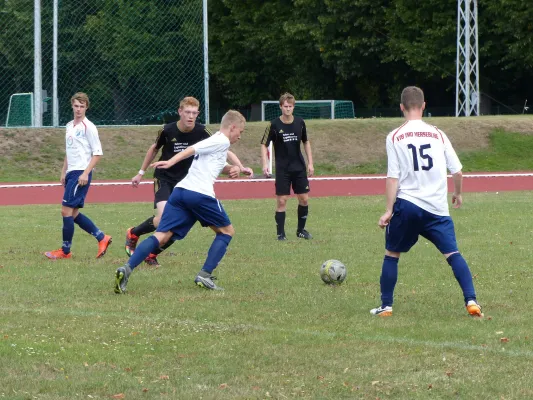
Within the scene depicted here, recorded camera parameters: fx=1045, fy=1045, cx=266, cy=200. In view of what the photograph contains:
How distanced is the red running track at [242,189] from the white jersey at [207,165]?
1315 centimetres

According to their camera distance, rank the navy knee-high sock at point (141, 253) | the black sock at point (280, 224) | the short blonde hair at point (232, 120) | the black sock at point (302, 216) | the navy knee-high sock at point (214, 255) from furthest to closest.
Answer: the black sock at point (302, 216)
the black sock at point (280, 224)
the navy knee-high sock at point (214, 255)
the short blonde hair at point (232, 120)
the navy knee-high sock at point (141, 253)

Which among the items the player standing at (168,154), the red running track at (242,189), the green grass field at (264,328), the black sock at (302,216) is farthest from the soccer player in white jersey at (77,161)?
the red running track at (242,189)

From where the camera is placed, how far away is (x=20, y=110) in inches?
1185

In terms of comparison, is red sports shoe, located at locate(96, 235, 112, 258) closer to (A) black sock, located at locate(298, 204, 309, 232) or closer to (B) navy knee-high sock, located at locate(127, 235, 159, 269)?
(B) navy knee-high sock, located at locate(127, 235, 159, 269)

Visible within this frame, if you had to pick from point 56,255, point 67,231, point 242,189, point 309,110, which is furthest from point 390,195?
point 309,110

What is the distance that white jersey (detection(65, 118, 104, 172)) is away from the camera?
12.1 m

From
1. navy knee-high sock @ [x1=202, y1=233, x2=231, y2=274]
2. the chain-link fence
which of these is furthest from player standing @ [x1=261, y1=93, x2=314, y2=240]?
the chain-link fence

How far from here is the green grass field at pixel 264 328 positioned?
239 inches

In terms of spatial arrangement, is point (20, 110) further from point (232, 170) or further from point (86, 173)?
point (232, 170)

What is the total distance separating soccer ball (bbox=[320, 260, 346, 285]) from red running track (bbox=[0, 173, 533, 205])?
13.2 metres

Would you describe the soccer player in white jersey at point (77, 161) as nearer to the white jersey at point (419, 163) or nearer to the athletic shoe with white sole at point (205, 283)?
the athletic shoe with white sole at point (205, 283)

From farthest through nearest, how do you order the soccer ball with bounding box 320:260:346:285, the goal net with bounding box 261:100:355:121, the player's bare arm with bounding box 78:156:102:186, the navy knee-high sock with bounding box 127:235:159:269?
the goal net with bounding box 261:100:355:121 < the player's bare arm with bounding box 78:156:102:186 < the soccer ball with bounding box 320:260:346:285 < the navy knee-high sock with bounding box 127:235:159:269

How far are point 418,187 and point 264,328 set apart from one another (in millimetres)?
1606

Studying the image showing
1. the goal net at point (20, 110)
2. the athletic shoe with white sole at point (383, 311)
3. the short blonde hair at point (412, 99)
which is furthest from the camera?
the goal net at point (20, 110)
